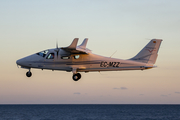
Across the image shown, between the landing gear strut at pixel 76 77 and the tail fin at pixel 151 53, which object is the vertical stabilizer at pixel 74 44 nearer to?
the landing gear strut at pixel 76 77

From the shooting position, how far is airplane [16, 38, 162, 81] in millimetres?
40188

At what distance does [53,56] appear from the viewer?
134 ft

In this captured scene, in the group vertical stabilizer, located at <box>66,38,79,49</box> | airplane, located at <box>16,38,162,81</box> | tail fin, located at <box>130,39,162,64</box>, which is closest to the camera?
vertical stabilizer, located at <box>66,38,79,49</box>

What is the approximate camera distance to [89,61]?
133 ft

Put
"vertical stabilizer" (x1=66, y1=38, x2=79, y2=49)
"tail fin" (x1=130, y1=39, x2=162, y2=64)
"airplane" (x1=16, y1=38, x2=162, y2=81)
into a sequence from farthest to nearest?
"tail fin" (x1=130, y1=39, x2=162, y2=64)
"airplane" (x1=16, y1=38, x2=162, y2=81)
"vertical stabilizer" (x1=66, y1=38, x2=79, y2=49)

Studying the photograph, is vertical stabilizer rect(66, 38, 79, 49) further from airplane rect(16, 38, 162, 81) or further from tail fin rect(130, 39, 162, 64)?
tail fin rect(130, 39, 162, 64)

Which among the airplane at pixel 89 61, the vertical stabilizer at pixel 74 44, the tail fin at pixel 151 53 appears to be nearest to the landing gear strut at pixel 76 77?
the airplane at pixel 89 61

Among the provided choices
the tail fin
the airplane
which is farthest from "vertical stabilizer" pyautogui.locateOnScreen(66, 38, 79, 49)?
the tail fin

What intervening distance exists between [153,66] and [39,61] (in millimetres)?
15461

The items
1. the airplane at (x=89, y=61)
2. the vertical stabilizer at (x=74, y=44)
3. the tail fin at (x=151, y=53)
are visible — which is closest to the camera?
the vertical stabilizer at (x=74, y=44)

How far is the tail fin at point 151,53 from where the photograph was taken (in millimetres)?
40781

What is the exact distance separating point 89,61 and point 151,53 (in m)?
8.48

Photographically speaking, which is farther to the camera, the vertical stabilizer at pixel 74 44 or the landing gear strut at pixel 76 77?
the landing gear strut at pixel 76 77

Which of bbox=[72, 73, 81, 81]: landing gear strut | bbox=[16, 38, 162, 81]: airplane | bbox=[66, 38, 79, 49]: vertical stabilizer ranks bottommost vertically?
bbox=[72, 73, 81, 81]: landing gear strut
